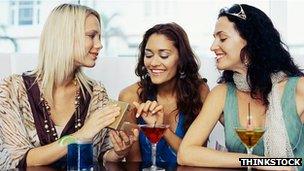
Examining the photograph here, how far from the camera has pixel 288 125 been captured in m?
2.04

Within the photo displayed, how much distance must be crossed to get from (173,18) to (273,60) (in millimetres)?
1649

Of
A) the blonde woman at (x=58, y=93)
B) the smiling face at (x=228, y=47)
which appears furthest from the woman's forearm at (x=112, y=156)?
the smiling face at (x=228, y=47)

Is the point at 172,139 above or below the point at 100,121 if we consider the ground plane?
below

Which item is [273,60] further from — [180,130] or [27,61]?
[27,61]

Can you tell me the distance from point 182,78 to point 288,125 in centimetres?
70

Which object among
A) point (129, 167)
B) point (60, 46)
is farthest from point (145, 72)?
point (129, 167)

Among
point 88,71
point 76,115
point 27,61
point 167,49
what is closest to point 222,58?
Answer: point 167,49

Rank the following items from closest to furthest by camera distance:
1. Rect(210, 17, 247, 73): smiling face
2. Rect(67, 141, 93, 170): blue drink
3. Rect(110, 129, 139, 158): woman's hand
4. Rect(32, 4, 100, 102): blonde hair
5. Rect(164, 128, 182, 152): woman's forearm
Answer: Rect(67, 141, 93, 170): blue drink, Rect(110, 129, 139, 158): woman's hand, Rect(210, 17, 247, 73): smiling face, Rect(32, 4, 100, 102): blonde hair, Rect(164, 128, 182, 152): woman's forearm

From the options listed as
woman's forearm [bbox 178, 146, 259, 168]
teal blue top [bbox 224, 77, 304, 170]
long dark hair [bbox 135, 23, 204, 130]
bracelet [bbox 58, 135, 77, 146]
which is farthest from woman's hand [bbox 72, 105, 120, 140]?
long dark hair [bbox 135, 23, 204, 130]

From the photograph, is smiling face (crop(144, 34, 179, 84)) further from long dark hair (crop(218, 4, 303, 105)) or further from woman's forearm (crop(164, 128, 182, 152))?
long dark hair (crop(218, 4, 303, 105))

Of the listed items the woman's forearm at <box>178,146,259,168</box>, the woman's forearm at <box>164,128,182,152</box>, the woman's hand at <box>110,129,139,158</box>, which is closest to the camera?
the woman's forearm at <box>178,146,259,168</box>

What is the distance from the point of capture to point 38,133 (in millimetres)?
2135

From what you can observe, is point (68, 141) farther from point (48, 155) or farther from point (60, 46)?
point (60, 46)

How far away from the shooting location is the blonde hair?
2.20 m
